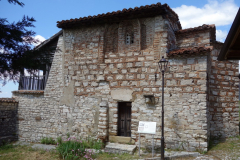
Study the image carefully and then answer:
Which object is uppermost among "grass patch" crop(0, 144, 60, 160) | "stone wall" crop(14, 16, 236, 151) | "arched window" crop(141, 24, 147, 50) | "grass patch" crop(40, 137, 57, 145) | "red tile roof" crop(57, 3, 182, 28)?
"red tile roof" crop(57, 3, 182, 28)

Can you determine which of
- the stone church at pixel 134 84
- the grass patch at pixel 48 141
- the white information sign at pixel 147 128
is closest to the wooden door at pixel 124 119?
the stone church at pixel 134 84

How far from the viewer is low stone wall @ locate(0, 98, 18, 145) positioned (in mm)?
9172

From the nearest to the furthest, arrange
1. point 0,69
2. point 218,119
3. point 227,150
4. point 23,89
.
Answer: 1. point 0,69
2. point 227,150
3. point 218,119
4. point 23,89

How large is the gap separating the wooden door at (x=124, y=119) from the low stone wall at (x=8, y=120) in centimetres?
560

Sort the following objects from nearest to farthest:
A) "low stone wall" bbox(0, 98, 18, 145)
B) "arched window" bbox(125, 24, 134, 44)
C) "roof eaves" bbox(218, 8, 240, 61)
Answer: "roof eaves" bbox(218, 8, 240, 61)
"arched window" bbox(125, 24, 134, 44)
"low stone wall" bbox(0, 98, 18, 145)

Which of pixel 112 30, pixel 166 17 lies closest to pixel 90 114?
pixel 112 30

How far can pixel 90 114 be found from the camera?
25.8 feet

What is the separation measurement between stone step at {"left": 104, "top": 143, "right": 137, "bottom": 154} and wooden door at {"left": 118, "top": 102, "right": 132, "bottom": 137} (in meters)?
0.59

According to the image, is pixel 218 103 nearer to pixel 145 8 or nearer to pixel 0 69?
pixel 145 8

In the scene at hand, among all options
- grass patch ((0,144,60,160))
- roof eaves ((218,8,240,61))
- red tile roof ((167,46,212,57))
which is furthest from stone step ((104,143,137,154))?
roof eaves ((218,8,240,61))

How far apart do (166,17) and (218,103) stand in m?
4.08

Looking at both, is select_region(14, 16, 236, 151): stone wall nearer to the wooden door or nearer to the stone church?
the stone church

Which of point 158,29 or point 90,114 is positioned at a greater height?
point 158,29

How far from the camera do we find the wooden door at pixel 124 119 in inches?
298
